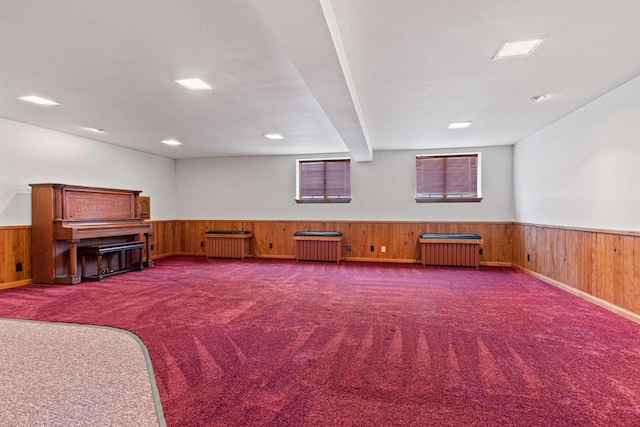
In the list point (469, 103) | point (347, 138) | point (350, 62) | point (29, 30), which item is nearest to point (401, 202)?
point (347, 138)

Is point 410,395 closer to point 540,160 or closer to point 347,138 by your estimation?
point 347,138

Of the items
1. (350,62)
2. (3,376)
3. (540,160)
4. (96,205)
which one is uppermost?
(350,62)

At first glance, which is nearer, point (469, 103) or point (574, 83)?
point (574, 83)

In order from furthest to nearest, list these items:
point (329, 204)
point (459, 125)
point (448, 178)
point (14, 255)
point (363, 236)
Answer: point (329, 204) < point (363, 236) < point (448, 178) < point (459, 125) < point (14, 255)

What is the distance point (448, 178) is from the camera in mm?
6934

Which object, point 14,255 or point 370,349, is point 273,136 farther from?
point 14,255

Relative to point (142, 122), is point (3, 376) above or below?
below

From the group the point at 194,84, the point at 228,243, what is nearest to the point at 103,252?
the point at 228,243

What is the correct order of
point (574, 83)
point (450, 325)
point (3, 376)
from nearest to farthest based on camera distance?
point (3, 376), point (450, 325), point (574, 83)

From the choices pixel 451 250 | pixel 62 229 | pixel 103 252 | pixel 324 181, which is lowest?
pixel 451 250

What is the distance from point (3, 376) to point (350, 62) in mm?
3579

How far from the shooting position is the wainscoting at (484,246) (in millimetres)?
3578

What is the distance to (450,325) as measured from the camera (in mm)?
3150

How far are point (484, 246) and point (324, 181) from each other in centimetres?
373
